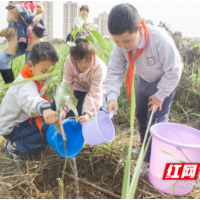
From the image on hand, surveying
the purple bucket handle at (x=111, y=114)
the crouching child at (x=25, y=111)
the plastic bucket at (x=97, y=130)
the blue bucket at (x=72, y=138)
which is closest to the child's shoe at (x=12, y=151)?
the crouching child at (x=25, y=111)

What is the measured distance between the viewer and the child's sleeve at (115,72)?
4.57 feet

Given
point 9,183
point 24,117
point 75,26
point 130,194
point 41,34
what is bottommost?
point 9,183

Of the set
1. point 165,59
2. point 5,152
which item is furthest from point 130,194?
point 5,152

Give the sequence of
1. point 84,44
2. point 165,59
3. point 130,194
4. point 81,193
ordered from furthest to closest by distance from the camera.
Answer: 1. point 84,44
2. point 165,59
3. point 81,193
4. point 130,194

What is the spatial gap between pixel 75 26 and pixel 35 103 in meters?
0.51

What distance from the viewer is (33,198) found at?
3.11ft

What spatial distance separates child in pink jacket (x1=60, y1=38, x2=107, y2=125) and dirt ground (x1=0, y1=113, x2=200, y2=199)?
312 mm

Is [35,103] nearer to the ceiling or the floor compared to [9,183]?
nearer to the ceiling

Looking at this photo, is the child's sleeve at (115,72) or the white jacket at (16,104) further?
the child's sleeve at (115,72)

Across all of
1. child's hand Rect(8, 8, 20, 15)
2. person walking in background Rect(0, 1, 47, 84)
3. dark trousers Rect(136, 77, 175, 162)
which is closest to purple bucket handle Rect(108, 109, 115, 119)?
dark trousers Rect(136, 77, 175, 162)

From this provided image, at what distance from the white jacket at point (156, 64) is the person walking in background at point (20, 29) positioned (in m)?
1.20

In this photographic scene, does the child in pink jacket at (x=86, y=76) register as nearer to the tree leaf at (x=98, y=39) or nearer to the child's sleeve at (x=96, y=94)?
the child's sleeve at (x=96, y=94)

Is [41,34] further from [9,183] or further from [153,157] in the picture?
Result: [153,157]

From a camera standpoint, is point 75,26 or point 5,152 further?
point 5,152
